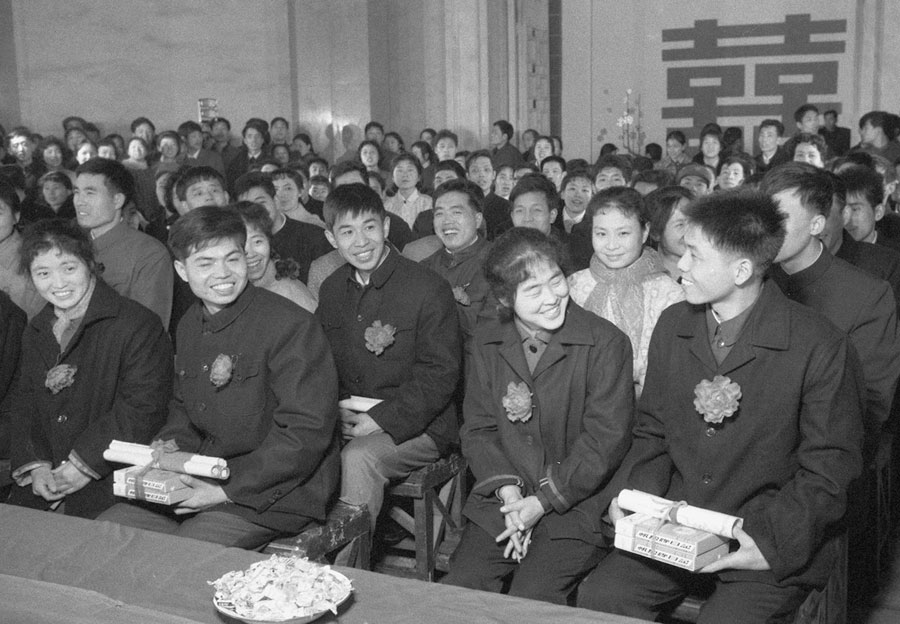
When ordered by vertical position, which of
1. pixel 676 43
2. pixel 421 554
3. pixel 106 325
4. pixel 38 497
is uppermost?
pixel 676 43

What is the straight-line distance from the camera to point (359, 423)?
393 cm

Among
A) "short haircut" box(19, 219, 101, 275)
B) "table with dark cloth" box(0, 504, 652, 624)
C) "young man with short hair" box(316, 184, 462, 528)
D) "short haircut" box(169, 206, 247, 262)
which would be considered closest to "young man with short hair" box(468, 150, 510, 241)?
"young man with short hair" box(316, 184, 462, 528)

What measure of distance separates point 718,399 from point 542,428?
661mm

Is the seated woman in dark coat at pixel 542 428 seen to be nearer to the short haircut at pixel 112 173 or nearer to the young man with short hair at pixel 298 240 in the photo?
the short haircut at pixel 112 173

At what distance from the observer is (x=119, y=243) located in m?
4.96

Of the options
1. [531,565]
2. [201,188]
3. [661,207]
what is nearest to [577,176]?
[201,188]

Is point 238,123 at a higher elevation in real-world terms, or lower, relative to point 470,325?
higher

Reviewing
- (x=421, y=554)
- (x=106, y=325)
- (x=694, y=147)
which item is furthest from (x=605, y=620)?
(x=694, y=147)

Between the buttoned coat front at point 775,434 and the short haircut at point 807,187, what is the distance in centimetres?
90

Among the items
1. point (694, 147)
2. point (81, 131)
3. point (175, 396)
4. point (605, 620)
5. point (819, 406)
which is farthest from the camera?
point (694, 147)

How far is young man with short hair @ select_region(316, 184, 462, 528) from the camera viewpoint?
12.5 feet

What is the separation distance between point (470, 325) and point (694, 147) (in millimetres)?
10129

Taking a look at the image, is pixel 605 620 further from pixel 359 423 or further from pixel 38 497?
pixel 38 497

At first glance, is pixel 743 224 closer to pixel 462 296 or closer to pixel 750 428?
pixel 750 428
